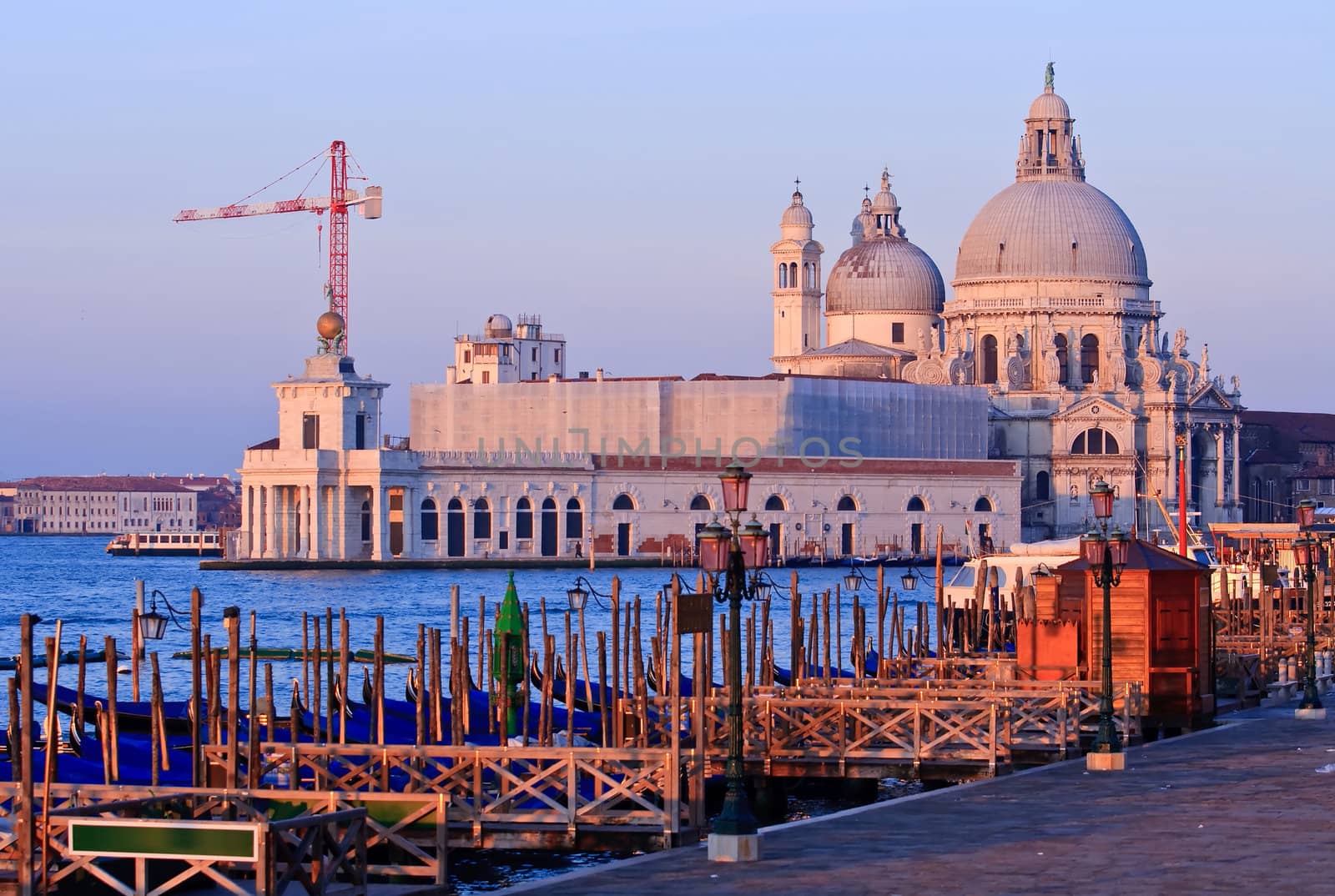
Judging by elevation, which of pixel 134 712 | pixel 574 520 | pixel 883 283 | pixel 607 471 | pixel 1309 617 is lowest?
pixel 134 712

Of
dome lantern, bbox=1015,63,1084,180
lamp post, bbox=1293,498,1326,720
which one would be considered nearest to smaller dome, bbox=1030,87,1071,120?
dome lantern, bbox=1015,63,1084,180

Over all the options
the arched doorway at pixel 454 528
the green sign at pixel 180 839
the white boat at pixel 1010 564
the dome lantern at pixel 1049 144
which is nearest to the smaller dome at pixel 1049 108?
the dome lantern at pixel 1049 144

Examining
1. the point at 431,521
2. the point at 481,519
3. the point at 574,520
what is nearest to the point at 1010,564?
the point at 431,521

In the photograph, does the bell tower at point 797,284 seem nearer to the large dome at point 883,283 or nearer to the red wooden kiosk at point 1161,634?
the large dome at point 883,283

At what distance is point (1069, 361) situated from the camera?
11069 centimetres

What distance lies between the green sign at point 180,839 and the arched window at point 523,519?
265 feet

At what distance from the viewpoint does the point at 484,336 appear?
137m

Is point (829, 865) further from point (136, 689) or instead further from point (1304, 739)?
point (136, 689)

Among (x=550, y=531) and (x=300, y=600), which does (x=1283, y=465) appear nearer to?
(x=550, y=531)

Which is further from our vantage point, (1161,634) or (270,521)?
(270,521)

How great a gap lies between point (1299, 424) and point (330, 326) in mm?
60748

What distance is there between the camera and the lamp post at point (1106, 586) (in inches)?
797

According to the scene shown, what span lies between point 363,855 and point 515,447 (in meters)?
84.0

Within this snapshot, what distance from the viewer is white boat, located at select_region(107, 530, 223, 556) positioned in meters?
122
